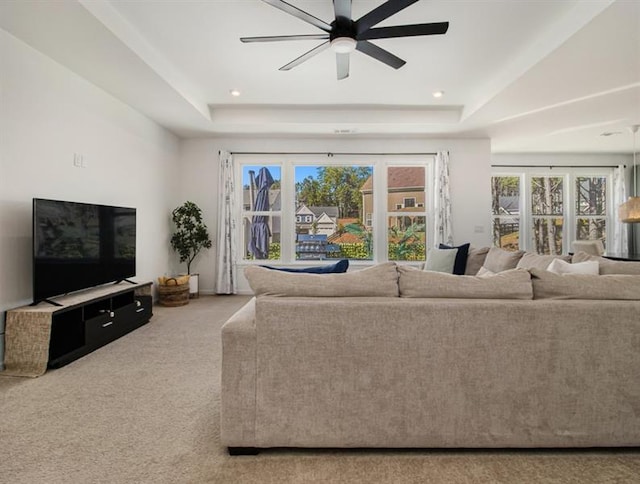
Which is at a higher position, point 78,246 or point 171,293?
point 78,246

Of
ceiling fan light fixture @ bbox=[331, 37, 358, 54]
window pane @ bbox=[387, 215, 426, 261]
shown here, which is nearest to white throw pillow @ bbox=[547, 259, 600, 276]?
A: ceiling fan light fixture @ bbox=[331, 37, 358, 54]

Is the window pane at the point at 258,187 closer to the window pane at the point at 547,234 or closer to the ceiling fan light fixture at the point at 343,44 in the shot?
the ceiling fan light fixture at the point at 343,44

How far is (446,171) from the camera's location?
5613 millimetres

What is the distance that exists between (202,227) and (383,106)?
3.26 metres

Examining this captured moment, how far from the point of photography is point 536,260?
2.53 m

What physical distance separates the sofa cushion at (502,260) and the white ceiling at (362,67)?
175 centimetres

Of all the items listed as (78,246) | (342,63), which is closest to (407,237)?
(342,63)

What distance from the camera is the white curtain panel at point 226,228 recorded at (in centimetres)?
557

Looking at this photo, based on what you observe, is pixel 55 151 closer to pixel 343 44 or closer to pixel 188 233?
pixel 188 233

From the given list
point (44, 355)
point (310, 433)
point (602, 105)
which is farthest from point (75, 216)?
point (602, 105)

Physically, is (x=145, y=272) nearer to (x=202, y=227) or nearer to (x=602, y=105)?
(x=202, y=227)

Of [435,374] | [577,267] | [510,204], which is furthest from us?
[510,204]

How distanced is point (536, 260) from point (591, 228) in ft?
19.5

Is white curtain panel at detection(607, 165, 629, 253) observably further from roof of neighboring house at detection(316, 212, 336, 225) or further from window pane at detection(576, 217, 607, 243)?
roof of neighboring house at detection(316, 212, 336, 225)
